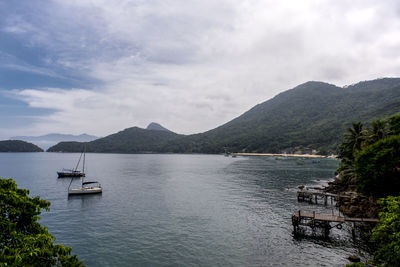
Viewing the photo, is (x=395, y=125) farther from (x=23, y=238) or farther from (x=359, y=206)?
(x=23, y=238)

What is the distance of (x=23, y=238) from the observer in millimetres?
13109

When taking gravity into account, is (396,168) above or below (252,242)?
above

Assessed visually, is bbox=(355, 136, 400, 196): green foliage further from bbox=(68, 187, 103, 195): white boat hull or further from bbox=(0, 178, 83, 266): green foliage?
bbox=(68, 187, 103, 195): white boat hull

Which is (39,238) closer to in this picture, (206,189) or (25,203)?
(25,203)

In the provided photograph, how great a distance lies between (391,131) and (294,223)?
129ft

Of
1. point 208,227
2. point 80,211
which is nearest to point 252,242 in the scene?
point 208,227

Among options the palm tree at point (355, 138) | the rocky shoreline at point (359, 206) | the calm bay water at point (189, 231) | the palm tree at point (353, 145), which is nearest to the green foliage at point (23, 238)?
the calm bay water at point (189, 231)

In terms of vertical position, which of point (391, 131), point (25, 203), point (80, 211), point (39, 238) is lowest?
point (80, 211)

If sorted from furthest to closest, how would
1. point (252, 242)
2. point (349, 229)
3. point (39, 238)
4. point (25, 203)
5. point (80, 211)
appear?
1. point (80, 211)
2. point (349, 229)
3. point (252, 242)
4. point (25, 203)
5. point (39, 238)

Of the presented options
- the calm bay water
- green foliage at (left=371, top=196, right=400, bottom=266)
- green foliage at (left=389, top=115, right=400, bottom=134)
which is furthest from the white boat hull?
green foliage at (left=389, top=115, right=400, bottom=134)

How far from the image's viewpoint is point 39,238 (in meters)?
13.1

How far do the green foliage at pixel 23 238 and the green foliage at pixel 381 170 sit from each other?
46753 mm

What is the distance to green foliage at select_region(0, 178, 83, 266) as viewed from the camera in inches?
451

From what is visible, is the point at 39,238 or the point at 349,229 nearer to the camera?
the point at 39,238
